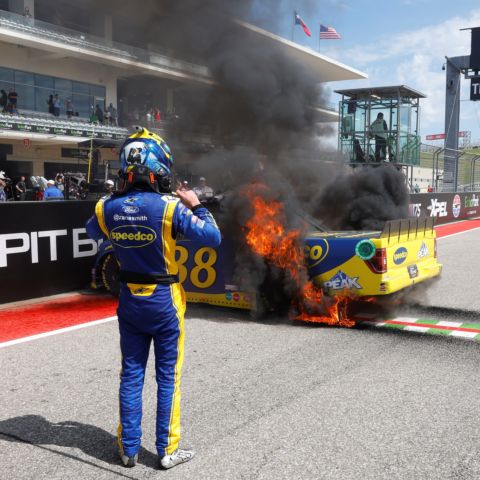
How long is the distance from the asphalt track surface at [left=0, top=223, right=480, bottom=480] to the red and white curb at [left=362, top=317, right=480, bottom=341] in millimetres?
224

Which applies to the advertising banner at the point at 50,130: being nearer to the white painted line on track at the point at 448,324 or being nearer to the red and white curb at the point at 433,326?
the red and white curb at the point at 433,326

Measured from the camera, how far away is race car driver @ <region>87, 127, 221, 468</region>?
2.99 m

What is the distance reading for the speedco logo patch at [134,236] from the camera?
2.99 m

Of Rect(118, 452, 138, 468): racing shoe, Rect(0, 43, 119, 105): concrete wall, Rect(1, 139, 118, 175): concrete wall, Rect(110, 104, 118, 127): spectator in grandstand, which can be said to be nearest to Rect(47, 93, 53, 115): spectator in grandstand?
Rect(0, 43, 119, 105): concrete wall

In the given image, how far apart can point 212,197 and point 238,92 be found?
252cm

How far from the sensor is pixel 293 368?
4.62 metres

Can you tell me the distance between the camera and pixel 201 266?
6.55m

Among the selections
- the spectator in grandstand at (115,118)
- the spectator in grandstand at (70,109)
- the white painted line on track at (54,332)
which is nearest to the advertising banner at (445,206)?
the white painted line on track at (54,332)

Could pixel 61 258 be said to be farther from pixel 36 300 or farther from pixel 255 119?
pixel 255 119

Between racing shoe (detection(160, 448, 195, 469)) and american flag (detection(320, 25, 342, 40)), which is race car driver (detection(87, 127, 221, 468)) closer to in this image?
racing shoe (detection(160, 448, 195, 469))

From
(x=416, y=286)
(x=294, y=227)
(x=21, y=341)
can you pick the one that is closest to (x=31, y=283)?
(x=21, y=341)

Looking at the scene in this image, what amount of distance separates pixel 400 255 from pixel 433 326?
2.94 ft

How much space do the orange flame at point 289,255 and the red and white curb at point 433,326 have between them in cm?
47

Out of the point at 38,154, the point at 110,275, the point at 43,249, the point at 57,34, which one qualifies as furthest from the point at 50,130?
the point at 110,275
